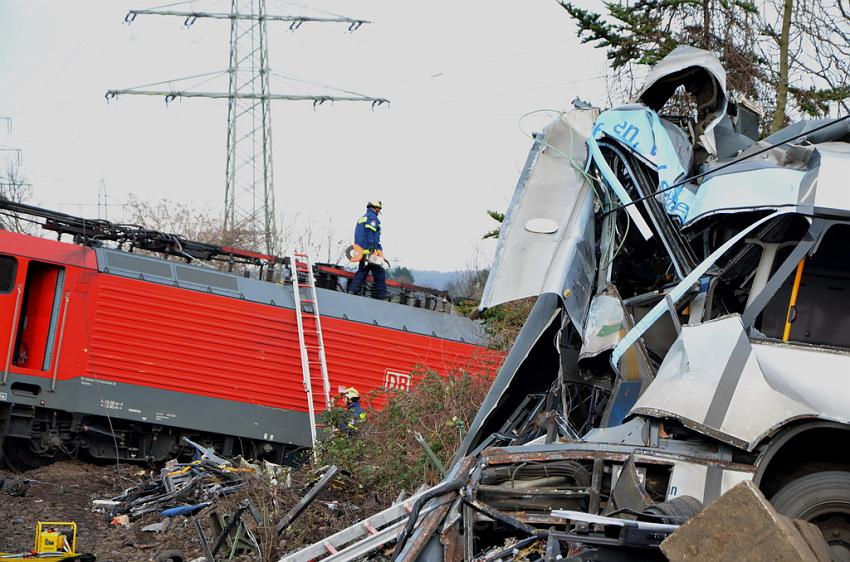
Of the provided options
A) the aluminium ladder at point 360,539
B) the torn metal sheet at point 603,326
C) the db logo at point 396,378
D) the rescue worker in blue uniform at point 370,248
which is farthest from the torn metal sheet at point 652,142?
the db logo at point 396,378

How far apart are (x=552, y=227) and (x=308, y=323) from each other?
9.75 m

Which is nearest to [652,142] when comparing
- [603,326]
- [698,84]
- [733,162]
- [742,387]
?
[733,162]

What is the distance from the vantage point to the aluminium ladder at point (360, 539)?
7.23m

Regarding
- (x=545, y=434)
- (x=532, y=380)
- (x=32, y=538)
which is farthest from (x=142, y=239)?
(x=545, y=434)

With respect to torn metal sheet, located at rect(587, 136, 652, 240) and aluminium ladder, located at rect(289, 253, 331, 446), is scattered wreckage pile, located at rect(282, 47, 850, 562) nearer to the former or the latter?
torn metal sheet, located at rect(587, 136, 652, 240)

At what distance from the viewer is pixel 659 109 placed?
8.40 meters

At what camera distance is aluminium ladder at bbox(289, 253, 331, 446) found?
Answer: 53.5ft

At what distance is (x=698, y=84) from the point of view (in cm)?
816

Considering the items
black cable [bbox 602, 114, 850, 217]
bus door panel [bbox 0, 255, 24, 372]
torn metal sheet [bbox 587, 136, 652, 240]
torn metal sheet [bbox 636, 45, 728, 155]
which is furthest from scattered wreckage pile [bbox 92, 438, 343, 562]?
torn metal sheet [bbox 636, 45, 728, 155]

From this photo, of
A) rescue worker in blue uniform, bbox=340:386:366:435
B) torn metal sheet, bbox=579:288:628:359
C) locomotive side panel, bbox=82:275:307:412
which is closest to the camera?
torn metal sheet, bbox=579:288:628:359

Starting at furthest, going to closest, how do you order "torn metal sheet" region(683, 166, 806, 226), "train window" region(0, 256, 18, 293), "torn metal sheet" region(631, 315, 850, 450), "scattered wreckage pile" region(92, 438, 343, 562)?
"train window" region(0, 256, 18, 293) < "scattered wreckage pile" region(92, 438, 343, 562) < "torn metal sheet" region(683, 166, 806, 226) < "torn metal sheet" region(631, 315, 850, 450)

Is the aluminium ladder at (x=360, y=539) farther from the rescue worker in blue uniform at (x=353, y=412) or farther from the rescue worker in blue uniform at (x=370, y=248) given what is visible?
the rescue worker in blue uniform at (x=370, y=248)

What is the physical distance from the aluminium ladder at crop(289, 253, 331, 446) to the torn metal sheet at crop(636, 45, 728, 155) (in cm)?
924

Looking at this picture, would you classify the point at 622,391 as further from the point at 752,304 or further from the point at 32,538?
the point at 32,538
